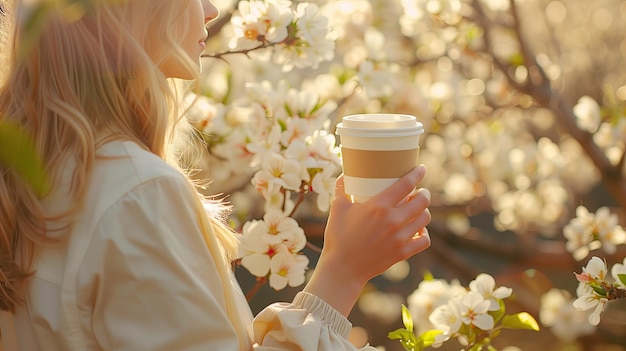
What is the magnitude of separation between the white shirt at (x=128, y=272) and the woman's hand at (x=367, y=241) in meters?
0.20

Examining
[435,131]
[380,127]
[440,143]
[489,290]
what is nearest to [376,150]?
[380,127]

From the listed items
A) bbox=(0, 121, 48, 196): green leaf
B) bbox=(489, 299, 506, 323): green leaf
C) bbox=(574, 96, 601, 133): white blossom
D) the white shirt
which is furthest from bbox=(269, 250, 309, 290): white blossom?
bbox=(574, 96, 601, 133): white blossom

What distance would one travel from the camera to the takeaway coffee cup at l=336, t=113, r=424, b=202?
3.47 ft

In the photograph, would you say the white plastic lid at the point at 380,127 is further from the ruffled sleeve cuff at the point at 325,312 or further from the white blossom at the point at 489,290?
the white blossom at the point at 489,290

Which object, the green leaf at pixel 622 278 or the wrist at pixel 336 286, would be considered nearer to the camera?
the wrist at pixel 336 286

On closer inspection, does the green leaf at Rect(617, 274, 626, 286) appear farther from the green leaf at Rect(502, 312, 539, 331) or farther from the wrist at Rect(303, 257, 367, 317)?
the wrist at Rect(303, 257, 367, 317)

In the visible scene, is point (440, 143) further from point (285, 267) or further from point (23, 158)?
point (23, 158)

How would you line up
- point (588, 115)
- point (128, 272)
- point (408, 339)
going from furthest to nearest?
1. point (588, 115)
2. point (408, 339)
3. point (128, 272)

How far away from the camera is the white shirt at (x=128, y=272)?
85 centimetres

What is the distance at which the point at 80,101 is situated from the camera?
0.95 metres

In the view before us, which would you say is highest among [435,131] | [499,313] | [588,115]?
[499,313]

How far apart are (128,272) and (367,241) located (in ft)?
1.12

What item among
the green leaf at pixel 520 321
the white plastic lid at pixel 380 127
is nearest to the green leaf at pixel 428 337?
the green leaf at pixel 520 321

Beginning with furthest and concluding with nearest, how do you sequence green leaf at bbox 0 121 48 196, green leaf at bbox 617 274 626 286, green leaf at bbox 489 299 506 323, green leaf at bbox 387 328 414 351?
green leaf at bbox 489 299 506 323
green leaf at bbox 387 328 414 351
green leaf at bbox 617 274 626 286
green leaf at bbox 0 121 48 196
